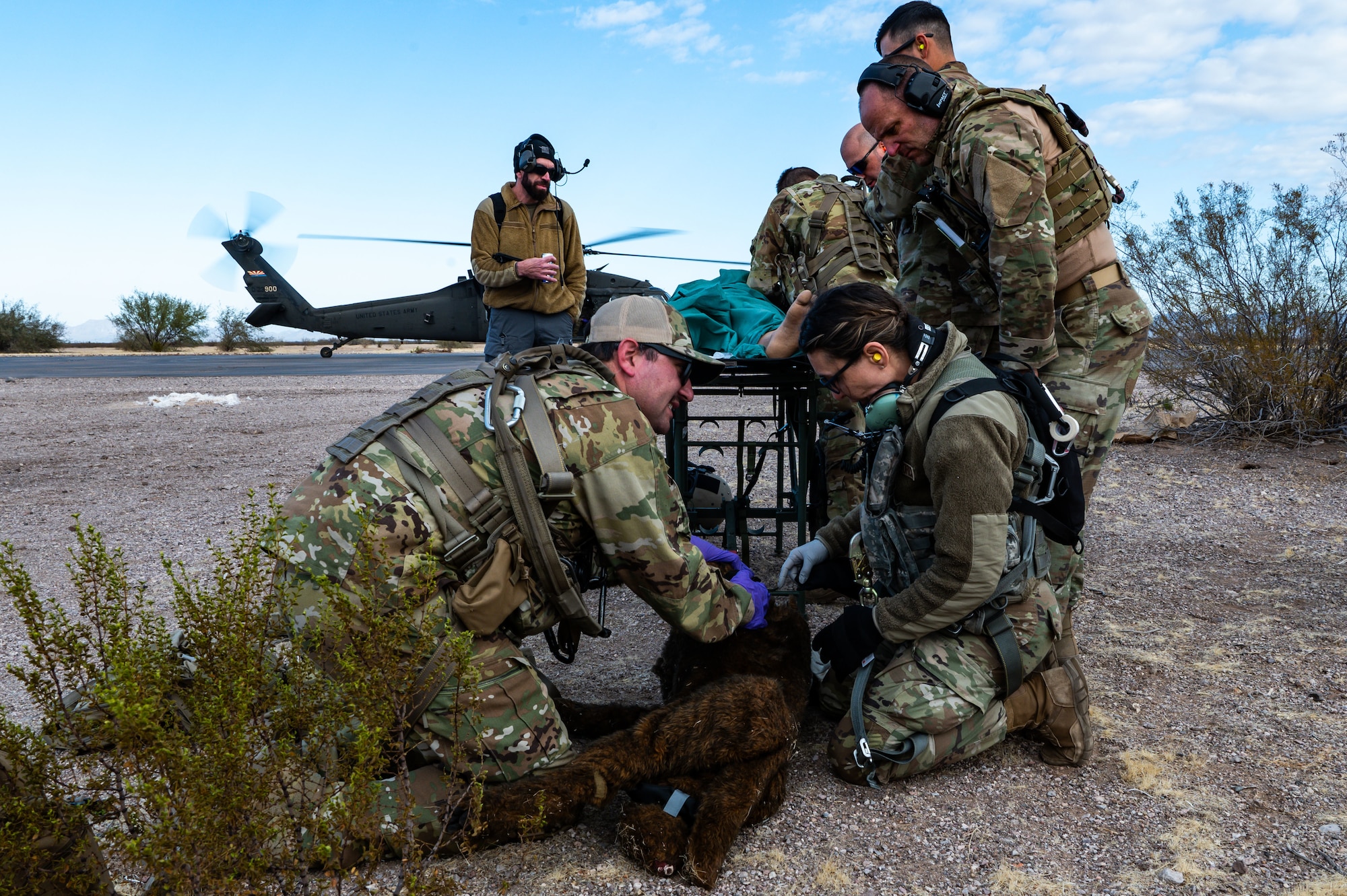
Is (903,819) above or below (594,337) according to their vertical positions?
below

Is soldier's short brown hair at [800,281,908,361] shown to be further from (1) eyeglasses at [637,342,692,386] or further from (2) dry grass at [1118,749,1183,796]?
(2) dry grass at [1118,749,1183,796]

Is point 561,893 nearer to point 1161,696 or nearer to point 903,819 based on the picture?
point 903,819

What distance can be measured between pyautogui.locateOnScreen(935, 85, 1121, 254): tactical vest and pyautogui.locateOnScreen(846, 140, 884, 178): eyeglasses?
109 centimetres

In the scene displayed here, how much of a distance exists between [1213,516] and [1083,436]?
11.6 ft

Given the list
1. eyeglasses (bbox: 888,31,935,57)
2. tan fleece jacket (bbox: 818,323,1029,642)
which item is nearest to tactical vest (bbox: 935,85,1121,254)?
eyeglasses (bbox: 888,31,935,57)

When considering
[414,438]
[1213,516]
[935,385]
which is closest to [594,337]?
[414,438]

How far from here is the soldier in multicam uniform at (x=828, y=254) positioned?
4629mm

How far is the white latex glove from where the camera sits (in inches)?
134

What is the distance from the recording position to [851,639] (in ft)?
9.59

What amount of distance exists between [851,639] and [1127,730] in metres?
1.11

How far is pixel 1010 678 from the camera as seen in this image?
2830mm

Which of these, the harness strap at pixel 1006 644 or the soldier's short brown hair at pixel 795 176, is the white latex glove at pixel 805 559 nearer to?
the harness strap at pixel 1006 644

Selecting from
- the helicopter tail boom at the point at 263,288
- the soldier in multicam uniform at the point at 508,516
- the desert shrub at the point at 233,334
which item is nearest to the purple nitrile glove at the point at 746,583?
the soldier in multicam uniform at the point at 508,516

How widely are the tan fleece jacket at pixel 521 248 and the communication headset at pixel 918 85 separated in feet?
12.4
